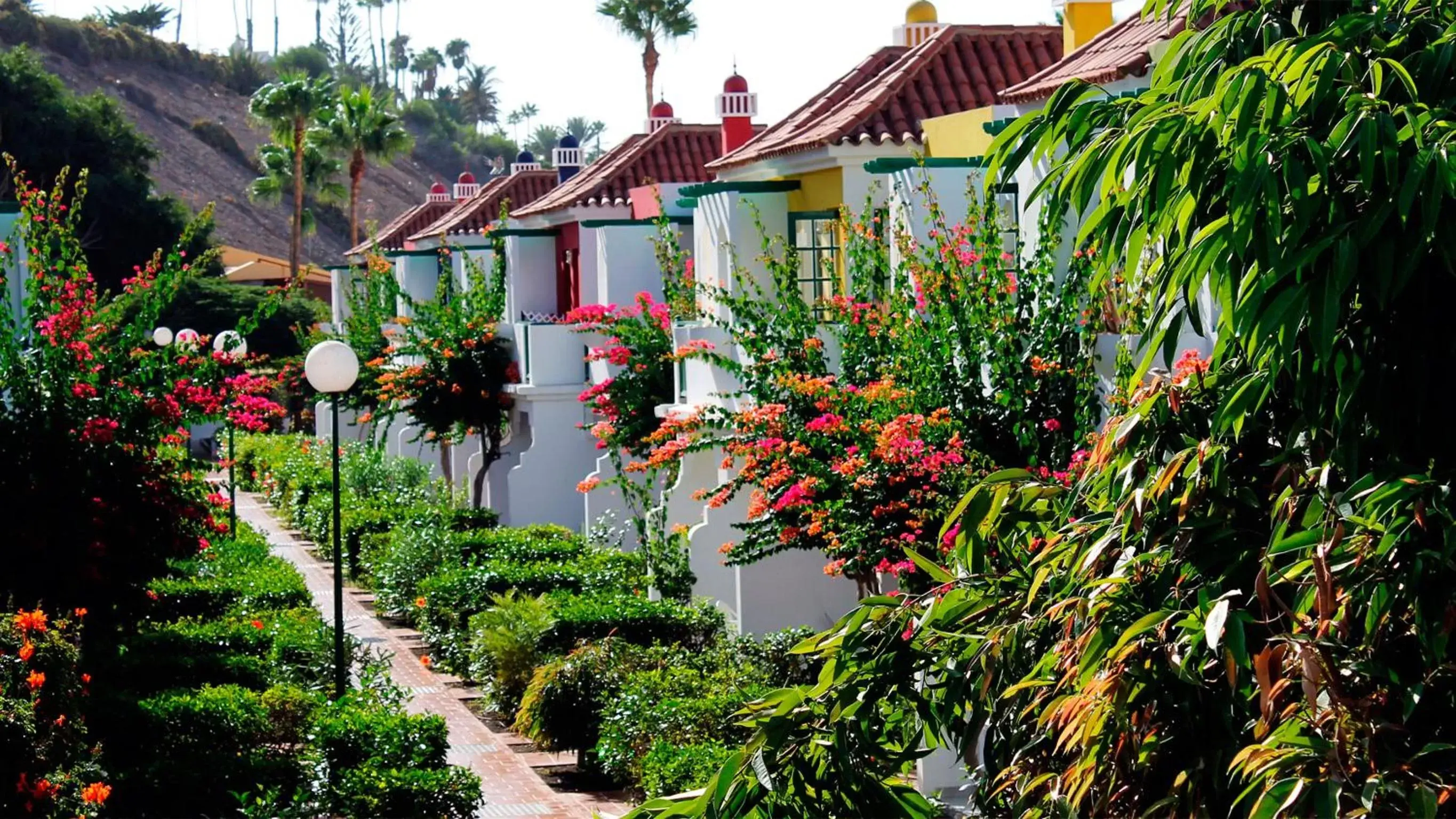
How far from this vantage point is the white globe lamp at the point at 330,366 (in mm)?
16203

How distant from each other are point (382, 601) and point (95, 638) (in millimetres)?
8681

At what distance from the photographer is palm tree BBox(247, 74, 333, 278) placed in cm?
5531

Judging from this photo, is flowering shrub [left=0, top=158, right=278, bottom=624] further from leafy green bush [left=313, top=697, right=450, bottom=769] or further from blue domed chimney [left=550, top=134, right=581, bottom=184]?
blue domed chimney [left=550, top=134, right=581, bottom=184]

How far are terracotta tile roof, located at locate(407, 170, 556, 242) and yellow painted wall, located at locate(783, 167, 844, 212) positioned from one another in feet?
61.6

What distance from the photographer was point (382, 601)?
78.2ft

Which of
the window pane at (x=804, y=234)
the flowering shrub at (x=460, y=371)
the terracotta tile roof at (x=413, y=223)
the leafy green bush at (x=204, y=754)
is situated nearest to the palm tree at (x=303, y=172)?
the terracotta tile roof at (x=413, y=223)

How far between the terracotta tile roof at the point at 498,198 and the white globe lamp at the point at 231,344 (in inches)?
798

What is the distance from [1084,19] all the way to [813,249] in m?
3.85

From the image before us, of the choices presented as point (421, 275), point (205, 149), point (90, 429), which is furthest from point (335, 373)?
point (205, 149)

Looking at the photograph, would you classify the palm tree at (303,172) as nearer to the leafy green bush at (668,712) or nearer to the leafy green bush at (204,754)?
the leafy green bush at (668,712)

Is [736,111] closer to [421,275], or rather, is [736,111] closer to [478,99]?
[421,275]

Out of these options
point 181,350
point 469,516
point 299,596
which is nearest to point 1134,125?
point 181,350

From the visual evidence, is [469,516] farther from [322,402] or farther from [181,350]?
[322,402]

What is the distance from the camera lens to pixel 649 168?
3091 cm
